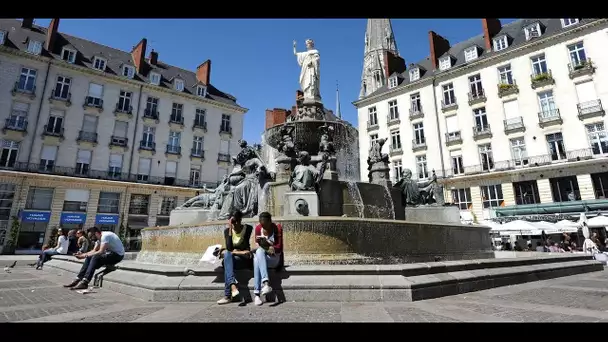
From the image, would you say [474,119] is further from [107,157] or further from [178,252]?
[107,157]

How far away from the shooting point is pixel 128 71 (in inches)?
1478

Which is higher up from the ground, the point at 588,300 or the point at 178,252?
the point at 178,252

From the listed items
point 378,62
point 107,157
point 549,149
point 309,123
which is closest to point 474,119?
point 549,149

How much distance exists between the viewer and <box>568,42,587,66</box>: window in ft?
90.5

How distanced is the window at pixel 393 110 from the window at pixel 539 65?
13.9m

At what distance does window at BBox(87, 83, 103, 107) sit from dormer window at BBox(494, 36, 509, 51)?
41.6m

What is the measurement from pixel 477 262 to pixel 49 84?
3979 centimetres

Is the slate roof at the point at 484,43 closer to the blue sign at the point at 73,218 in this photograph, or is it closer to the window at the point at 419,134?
the window at the point at 419,134

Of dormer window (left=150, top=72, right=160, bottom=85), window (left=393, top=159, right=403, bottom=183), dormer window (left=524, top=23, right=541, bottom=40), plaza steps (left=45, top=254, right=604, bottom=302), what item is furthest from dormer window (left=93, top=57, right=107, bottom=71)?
dormer window (left=524, top=23, right=541, bottom=40)

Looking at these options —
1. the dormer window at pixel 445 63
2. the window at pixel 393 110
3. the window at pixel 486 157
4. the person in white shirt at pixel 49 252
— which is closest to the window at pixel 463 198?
the window at pixel 486 157

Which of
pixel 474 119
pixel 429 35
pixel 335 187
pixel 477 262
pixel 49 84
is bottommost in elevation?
pixel 477 262

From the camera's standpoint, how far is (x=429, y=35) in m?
39.2

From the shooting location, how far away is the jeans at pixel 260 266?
15.8 feet

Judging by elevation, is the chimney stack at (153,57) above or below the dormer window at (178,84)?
above
